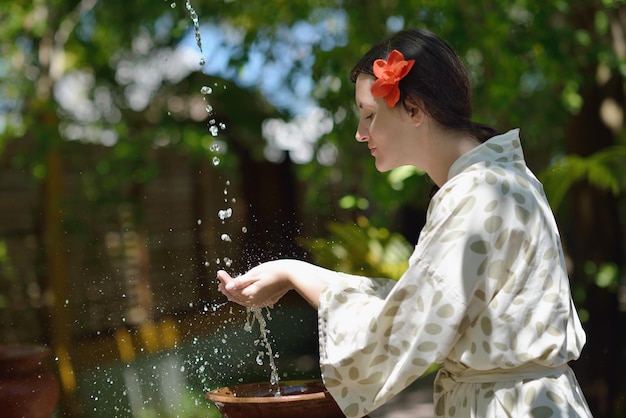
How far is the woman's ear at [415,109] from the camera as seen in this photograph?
70.4 inches

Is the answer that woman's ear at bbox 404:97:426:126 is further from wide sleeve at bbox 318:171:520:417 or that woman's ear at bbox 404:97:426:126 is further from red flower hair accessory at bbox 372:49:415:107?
wide sleeve at bbox 318:171:520:417

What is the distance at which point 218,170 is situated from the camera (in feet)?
32.4

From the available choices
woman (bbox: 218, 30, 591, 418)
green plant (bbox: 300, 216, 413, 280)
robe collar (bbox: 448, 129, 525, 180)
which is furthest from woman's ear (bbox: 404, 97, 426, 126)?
green plant (bbox: 300, 216, 413, 280)

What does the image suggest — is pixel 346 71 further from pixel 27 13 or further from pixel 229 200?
pixel 229 200

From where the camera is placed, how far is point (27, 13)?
7.95 metres

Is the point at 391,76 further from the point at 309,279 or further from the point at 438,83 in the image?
the point at 309,279

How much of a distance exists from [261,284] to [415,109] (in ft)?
1.51

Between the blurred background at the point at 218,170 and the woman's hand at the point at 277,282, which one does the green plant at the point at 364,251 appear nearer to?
the blurred background at the point at 218,170

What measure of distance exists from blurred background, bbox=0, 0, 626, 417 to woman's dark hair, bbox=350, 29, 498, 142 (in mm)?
3324

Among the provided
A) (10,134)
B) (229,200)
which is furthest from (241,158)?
(10,134)

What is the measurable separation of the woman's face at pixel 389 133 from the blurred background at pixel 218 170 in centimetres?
326

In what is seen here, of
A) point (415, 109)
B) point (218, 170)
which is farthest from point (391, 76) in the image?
point (218, 170)

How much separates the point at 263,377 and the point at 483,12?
8.72 ft

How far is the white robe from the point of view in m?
1.64
